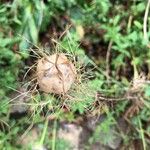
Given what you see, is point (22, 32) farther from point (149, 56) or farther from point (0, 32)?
point (149, 56)

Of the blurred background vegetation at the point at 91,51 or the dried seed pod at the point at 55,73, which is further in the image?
the blurred background vegetation at the point at 91,51

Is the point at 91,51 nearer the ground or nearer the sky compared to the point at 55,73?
nearer the sky

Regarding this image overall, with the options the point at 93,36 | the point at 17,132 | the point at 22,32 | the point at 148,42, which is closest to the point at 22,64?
the point at 22,32

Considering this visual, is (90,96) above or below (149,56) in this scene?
below

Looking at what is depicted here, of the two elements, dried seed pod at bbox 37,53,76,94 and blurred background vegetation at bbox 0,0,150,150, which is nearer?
dried seed pod at bbox 37,53,76,94
